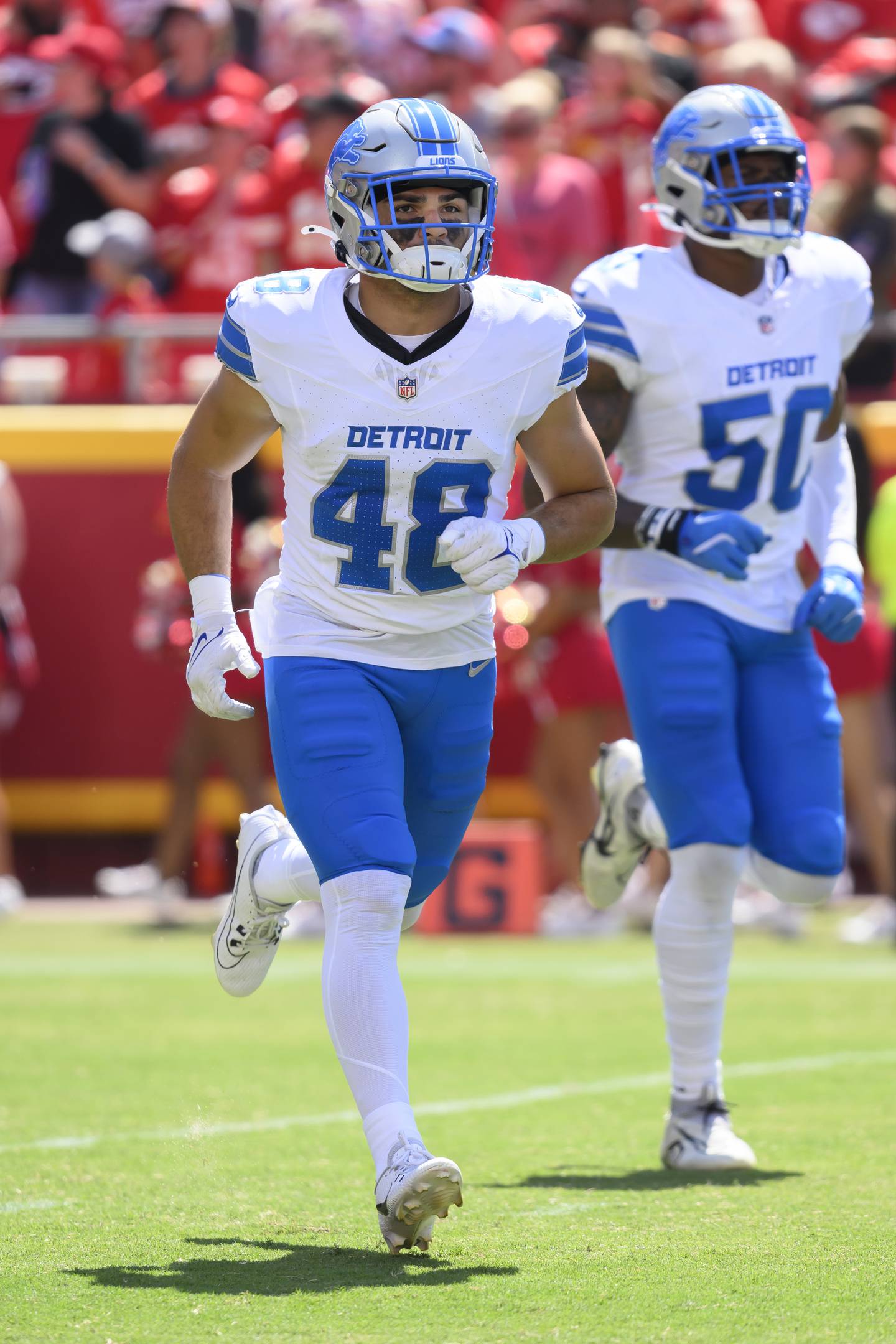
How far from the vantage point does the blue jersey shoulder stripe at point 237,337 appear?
3.92 m

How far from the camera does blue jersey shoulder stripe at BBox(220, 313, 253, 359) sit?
3.92 metres

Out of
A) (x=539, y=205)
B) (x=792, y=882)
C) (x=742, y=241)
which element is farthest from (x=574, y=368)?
(x=539, y=205)

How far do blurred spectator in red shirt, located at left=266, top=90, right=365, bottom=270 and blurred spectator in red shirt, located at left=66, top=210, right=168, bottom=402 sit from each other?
2.21 ft

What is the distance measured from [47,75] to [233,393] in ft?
27.5

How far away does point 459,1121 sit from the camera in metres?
5.07

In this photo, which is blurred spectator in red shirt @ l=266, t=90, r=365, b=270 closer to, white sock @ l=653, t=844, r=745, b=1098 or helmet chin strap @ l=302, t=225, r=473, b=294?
white sock @ l=653, t=844, r=745, b=1098

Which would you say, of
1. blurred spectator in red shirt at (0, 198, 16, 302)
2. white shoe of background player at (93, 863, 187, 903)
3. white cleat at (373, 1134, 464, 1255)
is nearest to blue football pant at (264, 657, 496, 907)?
white cleat at (373, 1134, 464, 1255)

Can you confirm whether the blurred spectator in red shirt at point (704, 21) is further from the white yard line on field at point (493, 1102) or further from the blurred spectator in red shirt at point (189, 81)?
the white yard line on field at point (493, 1102)

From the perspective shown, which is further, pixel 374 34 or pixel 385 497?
pixel 374 34

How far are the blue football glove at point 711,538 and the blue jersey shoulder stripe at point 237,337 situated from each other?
3.73 ft

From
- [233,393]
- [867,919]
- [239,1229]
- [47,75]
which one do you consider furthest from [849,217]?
[239,1229]

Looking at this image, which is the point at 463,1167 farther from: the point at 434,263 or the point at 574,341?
→ the point at 434,263

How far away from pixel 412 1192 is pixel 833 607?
5.86 ft

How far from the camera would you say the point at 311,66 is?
10.6m
